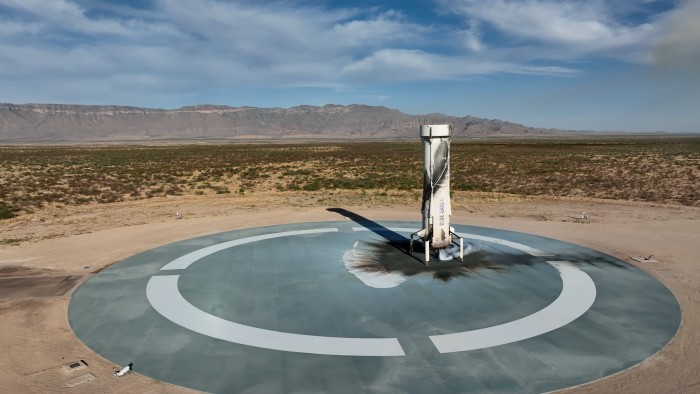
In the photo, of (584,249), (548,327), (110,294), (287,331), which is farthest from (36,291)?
(584,249)

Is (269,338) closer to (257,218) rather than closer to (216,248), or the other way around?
(216,248)

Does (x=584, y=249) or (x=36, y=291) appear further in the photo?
(x=584, y=249)

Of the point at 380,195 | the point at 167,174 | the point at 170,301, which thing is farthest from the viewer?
the point at 167,174

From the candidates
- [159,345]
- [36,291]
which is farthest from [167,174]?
[159,345]

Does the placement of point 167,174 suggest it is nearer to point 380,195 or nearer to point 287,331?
point 380,195

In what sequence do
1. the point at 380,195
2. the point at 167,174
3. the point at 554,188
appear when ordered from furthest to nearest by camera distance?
the point at 167,174 → the point at 554,188 → the point at 380,195

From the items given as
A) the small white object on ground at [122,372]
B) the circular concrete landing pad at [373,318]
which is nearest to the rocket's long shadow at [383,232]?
the circular concrete landing pad at [373,318]

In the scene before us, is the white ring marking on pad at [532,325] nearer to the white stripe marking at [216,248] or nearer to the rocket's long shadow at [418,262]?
the rocket's long shadow at [418,262]
